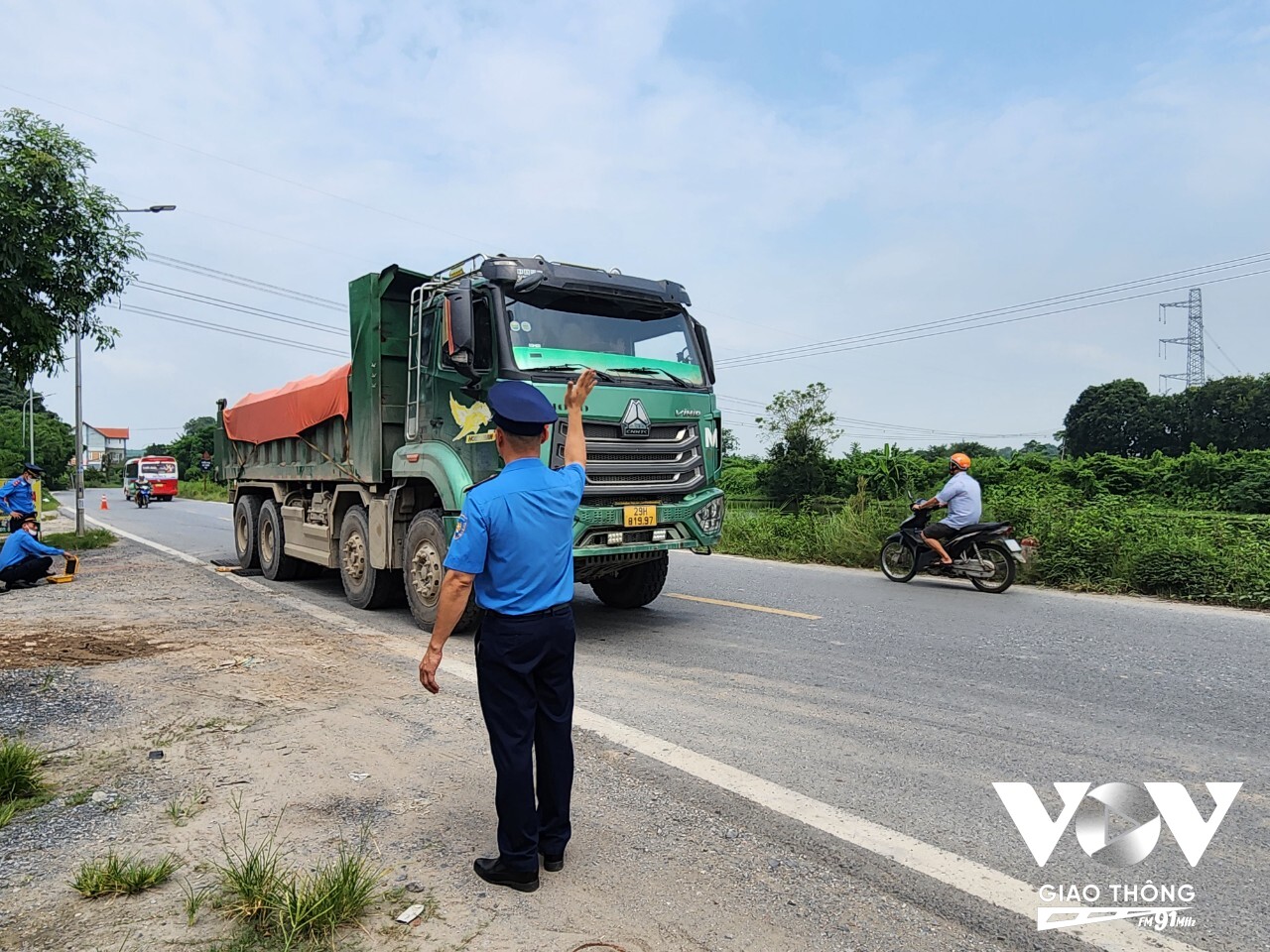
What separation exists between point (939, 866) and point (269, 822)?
2.59m

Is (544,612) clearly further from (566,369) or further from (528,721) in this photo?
(566,369)

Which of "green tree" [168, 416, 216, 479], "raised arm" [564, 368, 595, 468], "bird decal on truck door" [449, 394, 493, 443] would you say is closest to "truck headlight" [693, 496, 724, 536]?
"bird decal on truck door" [449, 394, 493, 443]

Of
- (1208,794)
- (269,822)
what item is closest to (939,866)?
(1208,794)

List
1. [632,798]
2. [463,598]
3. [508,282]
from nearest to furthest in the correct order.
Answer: [463,598] → [632,798] → [508,282]

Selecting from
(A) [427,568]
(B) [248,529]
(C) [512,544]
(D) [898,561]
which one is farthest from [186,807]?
(B) [248,529]

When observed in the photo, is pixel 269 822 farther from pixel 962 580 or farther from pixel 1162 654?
pixel 962 580

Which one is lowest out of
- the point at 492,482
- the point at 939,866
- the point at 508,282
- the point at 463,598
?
the point at 939,866

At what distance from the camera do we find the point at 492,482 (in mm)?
3205

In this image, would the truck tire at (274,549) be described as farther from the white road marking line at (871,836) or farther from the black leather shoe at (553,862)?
the black leather shoe at (553,862)

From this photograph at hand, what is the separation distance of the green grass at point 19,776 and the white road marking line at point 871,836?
2.53 metres

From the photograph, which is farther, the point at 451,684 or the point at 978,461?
the point at 978,461

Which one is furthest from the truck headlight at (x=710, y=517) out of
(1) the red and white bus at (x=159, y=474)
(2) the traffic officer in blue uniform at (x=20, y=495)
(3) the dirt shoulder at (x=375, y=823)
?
(1) the red and white bus at (x=159, y=474)

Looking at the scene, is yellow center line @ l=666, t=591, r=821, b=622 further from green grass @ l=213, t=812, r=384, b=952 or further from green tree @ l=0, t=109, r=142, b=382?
green tree @ l=0, t=109, r=142, b=382

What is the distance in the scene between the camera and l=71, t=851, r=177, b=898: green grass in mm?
2934
